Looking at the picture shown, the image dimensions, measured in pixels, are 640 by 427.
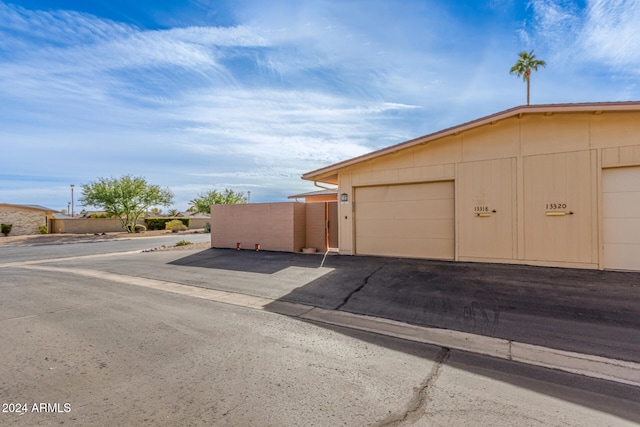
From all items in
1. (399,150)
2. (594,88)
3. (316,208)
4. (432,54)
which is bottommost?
(316,208)

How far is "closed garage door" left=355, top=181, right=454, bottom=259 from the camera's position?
943 centimetres

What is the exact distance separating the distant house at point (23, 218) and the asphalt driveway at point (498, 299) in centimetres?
3387

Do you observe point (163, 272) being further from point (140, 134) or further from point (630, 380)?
point (140, 134)

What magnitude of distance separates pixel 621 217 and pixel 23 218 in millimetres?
43070

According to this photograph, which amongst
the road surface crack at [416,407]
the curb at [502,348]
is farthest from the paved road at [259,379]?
the curb at [502,348]

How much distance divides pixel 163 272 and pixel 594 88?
16.3 m

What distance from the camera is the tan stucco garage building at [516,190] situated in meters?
7.30

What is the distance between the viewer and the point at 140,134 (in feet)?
56.9

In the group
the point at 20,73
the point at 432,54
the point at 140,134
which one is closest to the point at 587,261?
the point at 432,54

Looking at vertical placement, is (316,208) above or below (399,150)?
below

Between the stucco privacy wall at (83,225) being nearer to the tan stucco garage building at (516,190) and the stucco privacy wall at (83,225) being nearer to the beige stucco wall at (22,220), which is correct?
the beige stucco wall at (22,220)

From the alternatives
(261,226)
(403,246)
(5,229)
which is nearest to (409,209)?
(403,246)

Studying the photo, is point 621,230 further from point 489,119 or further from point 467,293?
point 467,293

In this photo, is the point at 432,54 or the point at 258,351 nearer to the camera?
the point at 258,351
